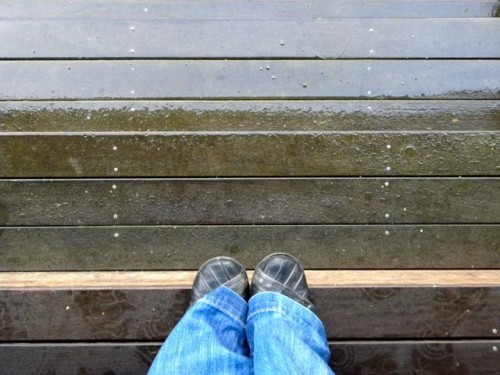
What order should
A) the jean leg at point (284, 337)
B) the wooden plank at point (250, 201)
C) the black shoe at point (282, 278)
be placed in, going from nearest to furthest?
the jean leg at point (284, 337) → the black shoe at point (282, 278) → the wooden plank at point (250, 201)

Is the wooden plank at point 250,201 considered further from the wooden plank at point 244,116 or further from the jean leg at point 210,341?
the jean leg at point 210,341

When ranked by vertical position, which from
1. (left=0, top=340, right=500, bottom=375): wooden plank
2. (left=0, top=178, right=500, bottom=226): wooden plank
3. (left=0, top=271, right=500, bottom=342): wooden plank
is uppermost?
(left=0, top=178, right=500, bottom=226): wooden plank

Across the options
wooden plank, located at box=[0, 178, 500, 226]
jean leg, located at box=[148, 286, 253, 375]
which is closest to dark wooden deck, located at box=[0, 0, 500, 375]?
wooden plank, located at box=[0, 178, 500, 226]

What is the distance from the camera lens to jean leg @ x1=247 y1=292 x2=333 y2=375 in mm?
1108

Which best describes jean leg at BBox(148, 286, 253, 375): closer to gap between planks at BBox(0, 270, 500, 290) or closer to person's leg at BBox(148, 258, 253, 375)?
person's leg at BBox(148, 258, 253, 375)

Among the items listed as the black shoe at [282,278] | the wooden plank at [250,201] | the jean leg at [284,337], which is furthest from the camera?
the wooden plank at [250,201]

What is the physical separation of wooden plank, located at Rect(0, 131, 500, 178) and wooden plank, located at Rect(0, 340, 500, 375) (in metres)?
0.50

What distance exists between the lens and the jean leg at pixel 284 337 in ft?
3.64

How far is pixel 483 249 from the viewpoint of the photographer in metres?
1.47

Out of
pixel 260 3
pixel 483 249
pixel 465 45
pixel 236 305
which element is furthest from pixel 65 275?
pixel 465 45

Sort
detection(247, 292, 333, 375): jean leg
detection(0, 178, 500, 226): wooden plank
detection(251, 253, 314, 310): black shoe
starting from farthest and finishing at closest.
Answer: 1. detection(0, 178, 500, 226): wooden plank
2. detection(251, 253, 314, 310): black shoe
3. detection(247, 292, 333, 375): jean leg

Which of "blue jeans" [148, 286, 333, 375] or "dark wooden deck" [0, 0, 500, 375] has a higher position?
"dark wooden deck" [0, 0, 500, 375]

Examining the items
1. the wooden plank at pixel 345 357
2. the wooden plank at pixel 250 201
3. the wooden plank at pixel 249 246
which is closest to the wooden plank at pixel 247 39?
the wooden plank at pixel 250 201

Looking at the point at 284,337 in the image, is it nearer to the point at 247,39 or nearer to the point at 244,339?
the point at 244,339
